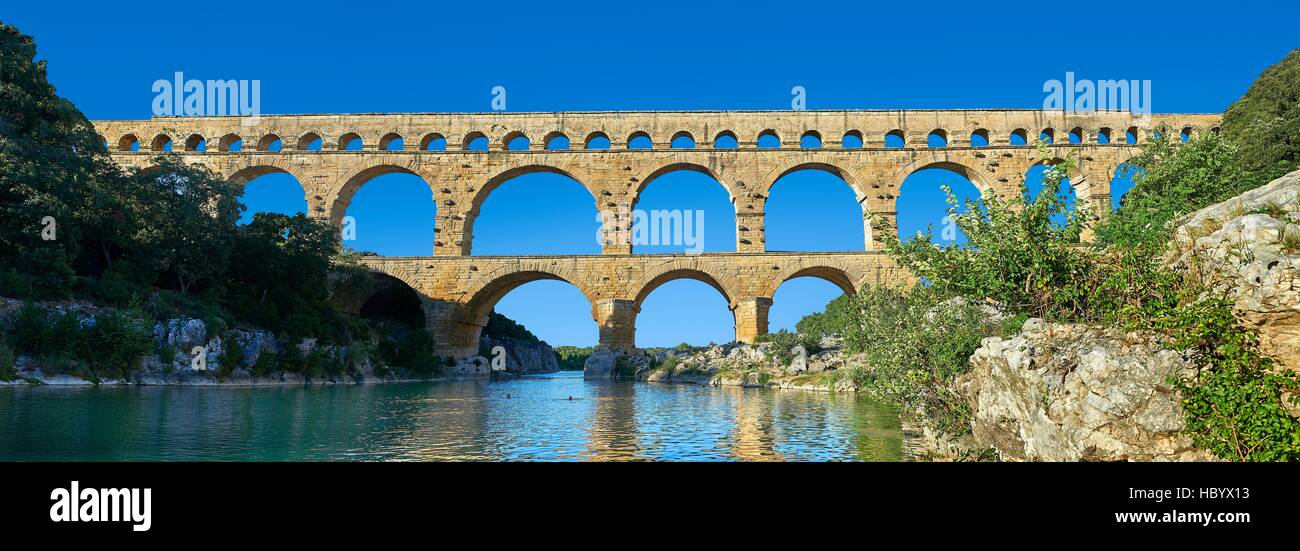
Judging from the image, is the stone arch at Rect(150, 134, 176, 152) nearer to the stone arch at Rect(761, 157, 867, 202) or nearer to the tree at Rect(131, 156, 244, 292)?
the tree at Rect(131, 156, 244, 292)

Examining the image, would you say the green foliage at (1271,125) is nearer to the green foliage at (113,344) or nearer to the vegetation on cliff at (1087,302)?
the vegetation on cliff at (1087,302)

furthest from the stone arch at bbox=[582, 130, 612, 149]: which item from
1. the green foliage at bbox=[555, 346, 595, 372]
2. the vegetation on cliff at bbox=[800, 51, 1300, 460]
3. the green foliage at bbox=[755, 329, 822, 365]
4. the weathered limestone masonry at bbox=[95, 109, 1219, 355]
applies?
the green foliage at bbox=[555, 346, 595, 372]

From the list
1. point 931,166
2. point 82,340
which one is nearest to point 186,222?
point 82,340

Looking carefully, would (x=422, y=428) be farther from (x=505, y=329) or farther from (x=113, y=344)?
(x=505, y=329)

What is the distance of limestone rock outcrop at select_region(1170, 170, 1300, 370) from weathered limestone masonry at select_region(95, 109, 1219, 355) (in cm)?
2306

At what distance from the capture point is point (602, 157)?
29.9m

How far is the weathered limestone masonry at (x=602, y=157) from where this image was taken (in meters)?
28.5

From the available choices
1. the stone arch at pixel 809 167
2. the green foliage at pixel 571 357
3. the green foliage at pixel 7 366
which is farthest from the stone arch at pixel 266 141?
the green foliage at pixel 571 357

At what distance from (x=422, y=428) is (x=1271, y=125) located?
59.8ft

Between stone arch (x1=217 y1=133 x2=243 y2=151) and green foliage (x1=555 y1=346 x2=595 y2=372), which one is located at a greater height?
stone arch (x1=217 y1=133 x2=243 y2=151)

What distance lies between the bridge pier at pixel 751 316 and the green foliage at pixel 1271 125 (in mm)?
14531

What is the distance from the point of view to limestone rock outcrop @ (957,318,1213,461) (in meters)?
4.58
